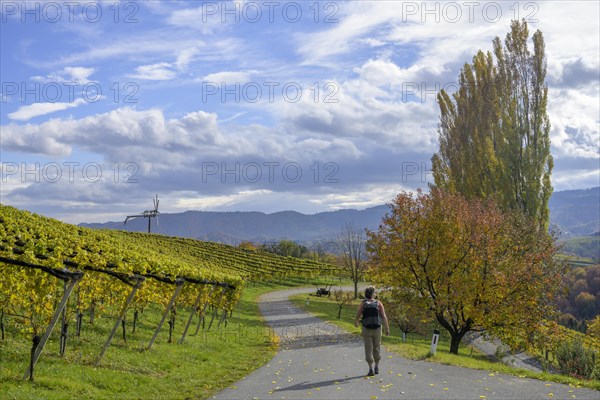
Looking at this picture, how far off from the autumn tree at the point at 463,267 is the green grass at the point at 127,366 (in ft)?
25.8

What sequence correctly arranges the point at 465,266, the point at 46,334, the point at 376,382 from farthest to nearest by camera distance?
the point at 465,266 < the point at 376,382 < the point at 46,334

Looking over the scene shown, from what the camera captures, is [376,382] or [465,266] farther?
[465,266]

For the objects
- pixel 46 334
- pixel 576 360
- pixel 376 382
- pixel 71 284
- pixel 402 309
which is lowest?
pixel 576 360

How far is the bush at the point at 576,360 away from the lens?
25359mm

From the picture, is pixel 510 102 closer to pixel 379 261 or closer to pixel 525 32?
pixel 525 32

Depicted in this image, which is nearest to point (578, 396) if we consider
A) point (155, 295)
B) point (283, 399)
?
point (283, 399)

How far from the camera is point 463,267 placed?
25250 mm

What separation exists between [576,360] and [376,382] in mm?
17514

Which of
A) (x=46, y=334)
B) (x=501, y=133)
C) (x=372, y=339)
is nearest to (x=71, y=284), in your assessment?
(x=46, y=334)

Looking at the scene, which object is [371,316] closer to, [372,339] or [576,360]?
[372,339]

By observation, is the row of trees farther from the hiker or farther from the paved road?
the hiker

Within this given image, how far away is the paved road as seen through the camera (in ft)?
41.5

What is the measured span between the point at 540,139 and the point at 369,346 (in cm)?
3264

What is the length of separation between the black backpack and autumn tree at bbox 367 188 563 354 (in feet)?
36.6
